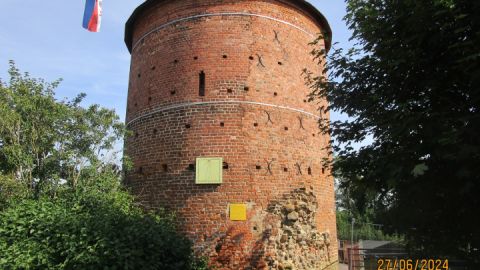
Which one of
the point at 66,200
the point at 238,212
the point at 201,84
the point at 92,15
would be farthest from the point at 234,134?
the point at 92,15

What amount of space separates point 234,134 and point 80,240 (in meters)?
4.94

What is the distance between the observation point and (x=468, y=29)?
499 centimetres

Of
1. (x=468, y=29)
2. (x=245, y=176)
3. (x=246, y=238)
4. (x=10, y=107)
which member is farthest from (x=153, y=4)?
(x=468, y=29)

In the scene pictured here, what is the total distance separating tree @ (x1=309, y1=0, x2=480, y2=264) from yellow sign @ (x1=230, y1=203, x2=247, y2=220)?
4577 mm

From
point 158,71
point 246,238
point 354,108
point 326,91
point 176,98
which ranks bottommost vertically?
point 246,238

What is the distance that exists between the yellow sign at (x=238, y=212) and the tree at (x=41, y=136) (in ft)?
12.3

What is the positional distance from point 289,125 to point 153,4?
6.05 metres

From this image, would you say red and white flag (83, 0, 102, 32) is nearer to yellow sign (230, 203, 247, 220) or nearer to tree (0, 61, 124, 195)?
tree (0, 61, 124, 195)

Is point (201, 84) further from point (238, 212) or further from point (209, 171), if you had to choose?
point (238, 212)

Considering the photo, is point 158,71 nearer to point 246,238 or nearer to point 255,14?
point 255,14

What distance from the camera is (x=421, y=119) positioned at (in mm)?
5168

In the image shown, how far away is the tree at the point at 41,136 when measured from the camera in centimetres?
941

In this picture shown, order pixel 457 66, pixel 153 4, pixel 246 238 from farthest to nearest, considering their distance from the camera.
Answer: pixel 153 4, pixel 246 238, pixel 457 66

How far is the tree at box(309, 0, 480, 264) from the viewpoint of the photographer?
4793 millimetres
